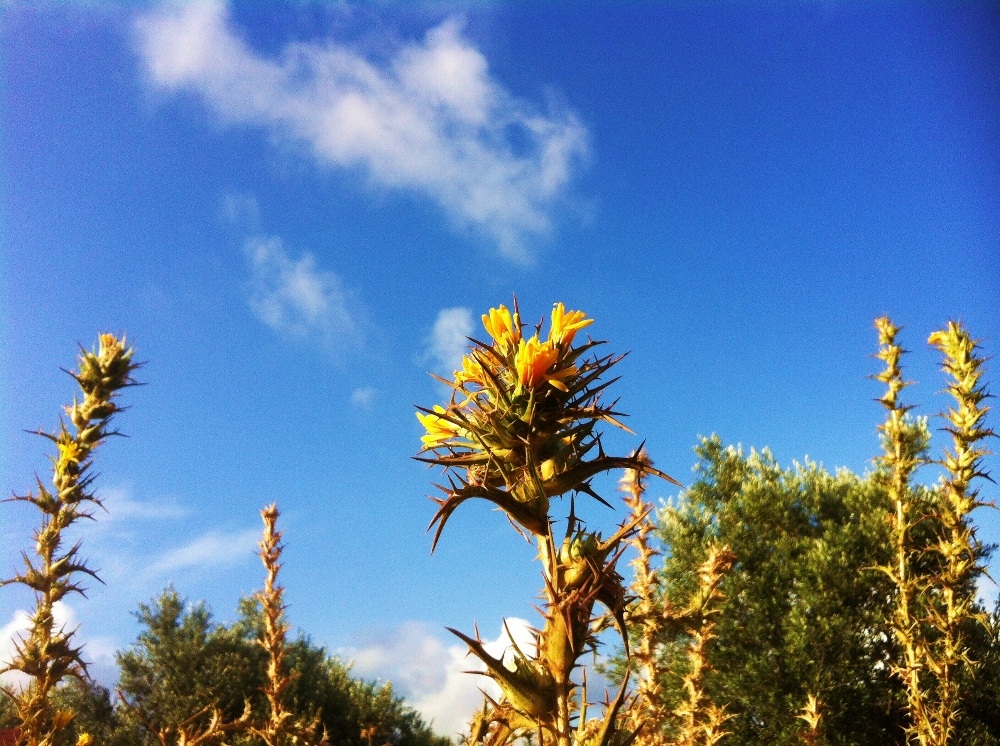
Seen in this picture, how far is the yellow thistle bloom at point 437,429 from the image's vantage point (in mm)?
1540

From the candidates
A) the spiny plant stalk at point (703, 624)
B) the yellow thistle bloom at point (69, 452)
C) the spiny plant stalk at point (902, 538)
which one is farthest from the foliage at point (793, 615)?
the yellow thistle bloom at point (69, 452)

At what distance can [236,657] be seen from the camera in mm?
18906

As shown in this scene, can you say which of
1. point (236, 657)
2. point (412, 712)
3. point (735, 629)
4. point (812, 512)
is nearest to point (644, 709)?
point (735, 629)

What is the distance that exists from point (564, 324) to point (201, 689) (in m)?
20.0

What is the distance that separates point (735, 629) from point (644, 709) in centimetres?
1422

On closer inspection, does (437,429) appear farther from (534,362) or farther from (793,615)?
(793,615)

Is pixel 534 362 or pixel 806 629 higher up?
pixel 806 629

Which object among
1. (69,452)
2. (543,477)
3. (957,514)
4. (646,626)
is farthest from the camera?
(957,514)

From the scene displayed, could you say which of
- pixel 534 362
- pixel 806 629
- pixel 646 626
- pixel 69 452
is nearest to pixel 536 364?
pixel 534 362

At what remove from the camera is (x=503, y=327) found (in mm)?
1583

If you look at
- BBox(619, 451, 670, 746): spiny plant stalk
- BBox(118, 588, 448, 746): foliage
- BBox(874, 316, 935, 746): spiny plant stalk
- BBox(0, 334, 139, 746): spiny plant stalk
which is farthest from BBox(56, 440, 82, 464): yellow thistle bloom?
BBox(118, 588, 448, 746): foliage

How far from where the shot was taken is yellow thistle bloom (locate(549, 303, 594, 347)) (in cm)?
154

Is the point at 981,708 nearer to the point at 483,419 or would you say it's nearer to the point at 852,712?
the point at 852,712

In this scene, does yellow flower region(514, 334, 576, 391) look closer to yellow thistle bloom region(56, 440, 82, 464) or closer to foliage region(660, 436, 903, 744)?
yellow thistle bloom region(56, 440, 82, 464)
